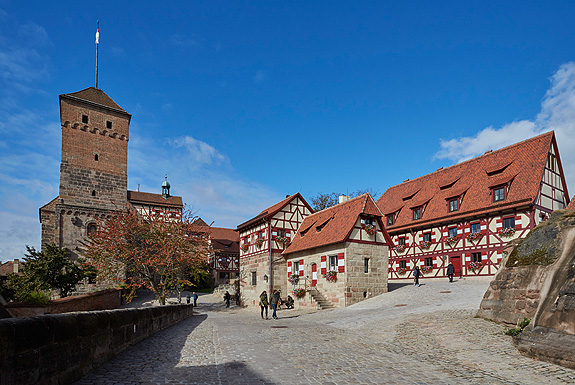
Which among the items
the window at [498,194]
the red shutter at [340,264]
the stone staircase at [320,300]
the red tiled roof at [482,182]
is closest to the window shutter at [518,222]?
the red tiled roof at [482,182]

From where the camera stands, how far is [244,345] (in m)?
10.5

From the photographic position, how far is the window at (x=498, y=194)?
27.1 m

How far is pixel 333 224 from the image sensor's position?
2630 centimetres

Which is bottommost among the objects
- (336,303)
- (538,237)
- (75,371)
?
(336,303)

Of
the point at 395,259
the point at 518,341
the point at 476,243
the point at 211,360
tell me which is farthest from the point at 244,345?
the point at 395,259

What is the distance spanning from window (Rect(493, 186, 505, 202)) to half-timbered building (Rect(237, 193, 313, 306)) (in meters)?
13.2

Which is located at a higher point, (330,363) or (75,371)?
(75,371)

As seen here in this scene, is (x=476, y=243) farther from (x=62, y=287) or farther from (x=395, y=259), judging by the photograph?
(x=62, y=287)

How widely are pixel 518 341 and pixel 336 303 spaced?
15039 mm

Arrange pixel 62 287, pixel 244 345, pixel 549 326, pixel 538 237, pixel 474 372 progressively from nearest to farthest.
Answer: pixel 474 372
pixel 549 326
pixel 244 345
pixel 538 237
pixel 62 287

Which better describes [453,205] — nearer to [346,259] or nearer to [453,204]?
[453,204]

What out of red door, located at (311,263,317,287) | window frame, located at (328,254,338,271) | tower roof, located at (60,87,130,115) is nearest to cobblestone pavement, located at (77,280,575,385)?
window frame, located at (328,254,338,271)

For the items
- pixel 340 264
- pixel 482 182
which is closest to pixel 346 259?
pixel 340 264

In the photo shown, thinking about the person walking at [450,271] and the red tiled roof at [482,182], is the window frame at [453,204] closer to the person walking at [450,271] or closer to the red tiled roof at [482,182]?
the red tiled roof at [482,182]
